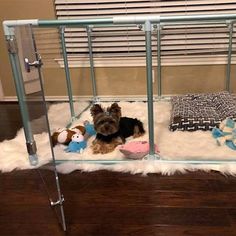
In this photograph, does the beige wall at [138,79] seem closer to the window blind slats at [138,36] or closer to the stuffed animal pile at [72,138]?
the window blind slats at [138,36]

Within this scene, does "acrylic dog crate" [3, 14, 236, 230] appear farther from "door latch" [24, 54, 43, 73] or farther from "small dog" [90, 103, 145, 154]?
"small dog" [90, 103, 145, 154]

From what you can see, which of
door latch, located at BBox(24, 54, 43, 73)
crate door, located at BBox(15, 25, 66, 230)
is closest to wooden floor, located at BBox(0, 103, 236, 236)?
crate door, located at BBox(15, 25, 66, 230)

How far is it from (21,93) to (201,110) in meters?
1.36

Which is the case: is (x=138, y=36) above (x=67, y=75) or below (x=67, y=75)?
above

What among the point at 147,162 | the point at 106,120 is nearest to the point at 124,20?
the point at 106,120

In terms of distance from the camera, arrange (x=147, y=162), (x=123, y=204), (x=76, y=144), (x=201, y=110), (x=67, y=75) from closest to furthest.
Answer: (x=123, y=204)
(x=147, y=162)
(x=76, y=144)
(x=201, y=110)
(x=67, y=75)

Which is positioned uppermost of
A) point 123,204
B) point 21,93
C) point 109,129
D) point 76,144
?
point 21,93

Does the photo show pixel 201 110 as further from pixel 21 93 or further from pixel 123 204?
pixel 21 93

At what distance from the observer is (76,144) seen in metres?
2.11

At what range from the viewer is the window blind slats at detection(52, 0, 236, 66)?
243 centimetres

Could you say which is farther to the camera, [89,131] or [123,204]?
[89,131]

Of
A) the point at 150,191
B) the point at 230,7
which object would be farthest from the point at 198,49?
the point at 150,191

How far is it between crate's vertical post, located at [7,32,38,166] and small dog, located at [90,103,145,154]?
1.28ft

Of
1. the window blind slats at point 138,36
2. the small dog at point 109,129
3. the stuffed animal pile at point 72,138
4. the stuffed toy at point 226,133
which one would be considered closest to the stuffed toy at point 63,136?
the stuffed animal pile at point 72,138
